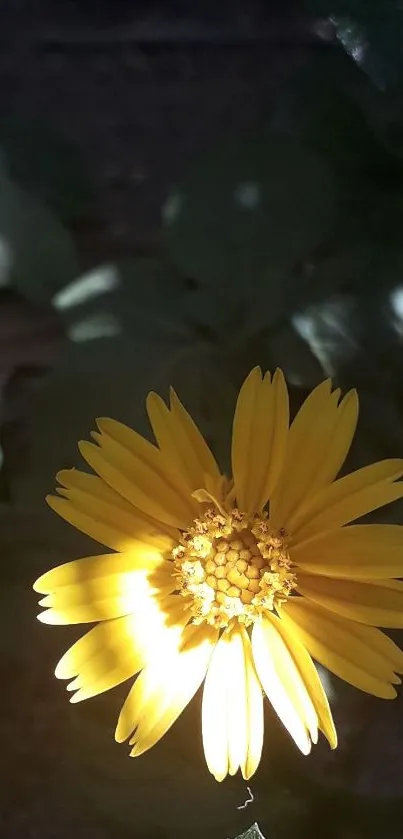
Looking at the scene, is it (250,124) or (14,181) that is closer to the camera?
(14,181)

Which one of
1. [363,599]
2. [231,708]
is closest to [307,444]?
[363,599]

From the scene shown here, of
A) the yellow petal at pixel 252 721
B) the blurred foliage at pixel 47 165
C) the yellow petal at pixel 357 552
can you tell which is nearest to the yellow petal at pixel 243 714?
the yellow petal at pixel 252 721

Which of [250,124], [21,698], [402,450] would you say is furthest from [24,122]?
[21,698]

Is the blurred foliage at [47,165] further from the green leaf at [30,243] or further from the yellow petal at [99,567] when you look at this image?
the yellow petal at [99,567]

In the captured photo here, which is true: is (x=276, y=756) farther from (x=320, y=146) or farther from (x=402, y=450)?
(x=320, y=146)

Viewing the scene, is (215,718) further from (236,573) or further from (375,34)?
(375,34)

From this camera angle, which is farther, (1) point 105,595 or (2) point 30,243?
(2) point 30,243
